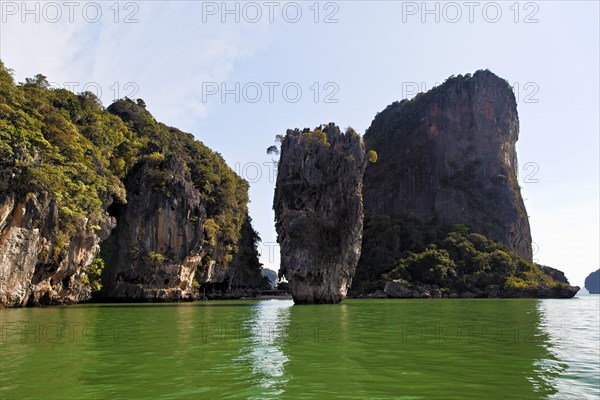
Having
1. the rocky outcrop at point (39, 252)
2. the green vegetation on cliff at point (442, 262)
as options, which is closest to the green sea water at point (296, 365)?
the rocky outcrop at point (39, 252)

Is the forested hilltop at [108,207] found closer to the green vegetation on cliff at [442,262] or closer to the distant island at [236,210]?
the distant island at [236,210]

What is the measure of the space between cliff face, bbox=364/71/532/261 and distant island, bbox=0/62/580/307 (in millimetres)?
351

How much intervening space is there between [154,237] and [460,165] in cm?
7995

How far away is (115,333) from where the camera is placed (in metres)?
16.2

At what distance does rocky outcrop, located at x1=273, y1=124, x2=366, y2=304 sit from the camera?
46750 mm

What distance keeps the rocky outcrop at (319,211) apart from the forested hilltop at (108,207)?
1524 cm

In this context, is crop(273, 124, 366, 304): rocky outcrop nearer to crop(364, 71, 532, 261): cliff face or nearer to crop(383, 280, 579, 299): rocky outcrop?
crop(383, 280, 579, 299): rocky outcrop

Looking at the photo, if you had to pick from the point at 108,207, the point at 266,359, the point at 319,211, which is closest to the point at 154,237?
the point at 108,207

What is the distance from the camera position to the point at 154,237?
54906 mm

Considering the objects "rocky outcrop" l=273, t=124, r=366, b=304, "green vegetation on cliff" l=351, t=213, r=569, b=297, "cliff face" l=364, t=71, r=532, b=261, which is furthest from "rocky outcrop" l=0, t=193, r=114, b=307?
"cliff face" l=364, t=71, r=532, b=261

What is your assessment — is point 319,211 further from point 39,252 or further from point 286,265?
point 39,252

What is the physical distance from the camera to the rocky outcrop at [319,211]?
46750 millimetres

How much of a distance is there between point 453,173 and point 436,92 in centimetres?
2609

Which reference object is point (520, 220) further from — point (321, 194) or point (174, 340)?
point (174, 340)
